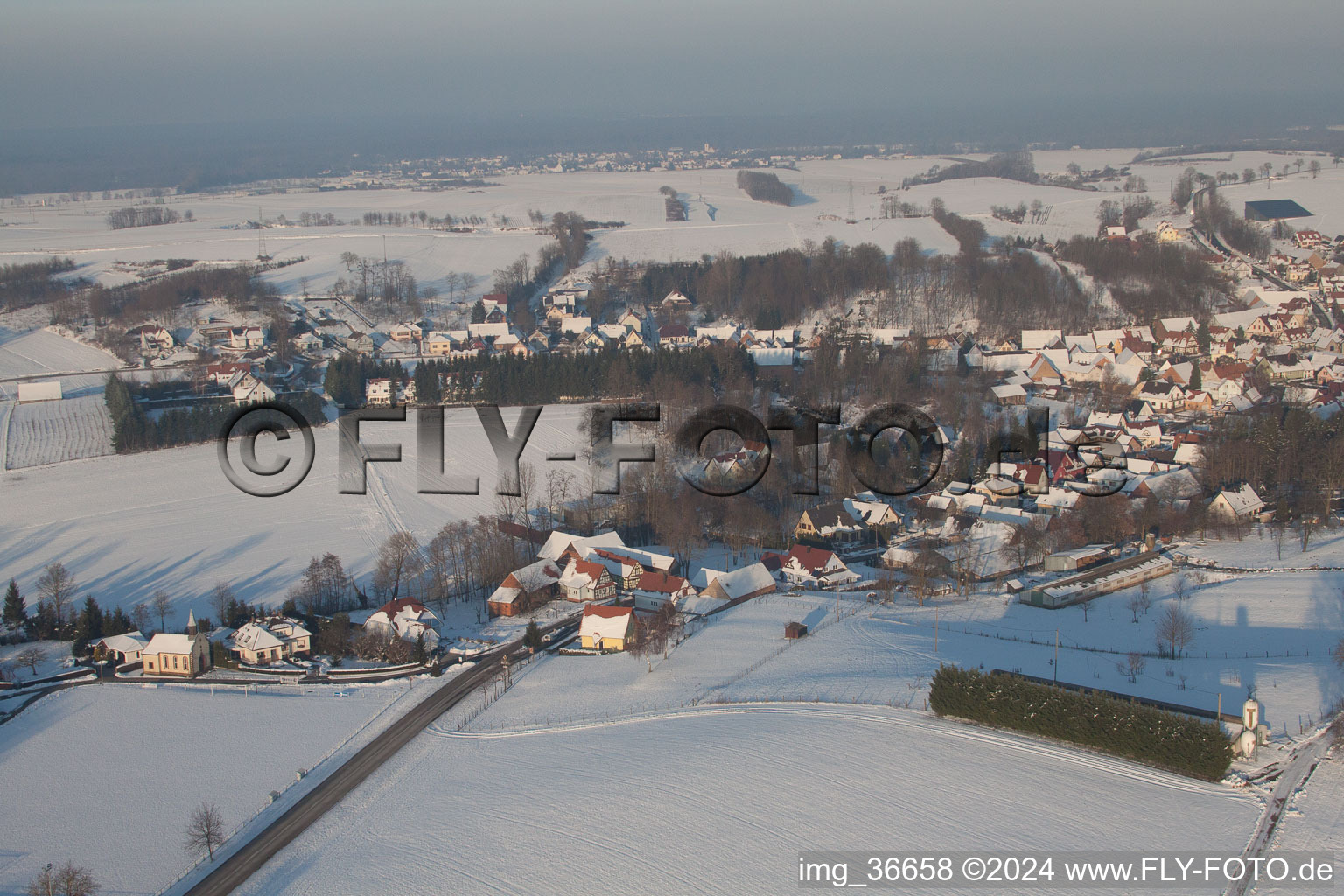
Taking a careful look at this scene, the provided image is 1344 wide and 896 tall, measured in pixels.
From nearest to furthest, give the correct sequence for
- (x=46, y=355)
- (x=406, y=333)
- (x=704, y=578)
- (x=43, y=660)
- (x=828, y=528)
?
(x=43, y=660), (x=704, y=578), (x=828, y=528), (x=46, y=355), (x=406, y=333)

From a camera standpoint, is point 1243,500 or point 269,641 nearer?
point 269,641

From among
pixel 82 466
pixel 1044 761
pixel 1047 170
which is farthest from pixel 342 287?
pixel 1047 170

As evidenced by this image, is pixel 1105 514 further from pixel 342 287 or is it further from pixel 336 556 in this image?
pixel 342 287

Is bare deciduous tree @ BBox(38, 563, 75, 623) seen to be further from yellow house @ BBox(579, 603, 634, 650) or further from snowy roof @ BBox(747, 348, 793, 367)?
snowy roof @ BBox(747, 348, 793, 367)

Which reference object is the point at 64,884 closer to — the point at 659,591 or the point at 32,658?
the point at 32,658

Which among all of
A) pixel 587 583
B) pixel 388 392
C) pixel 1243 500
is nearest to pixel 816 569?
pixel 587 583
